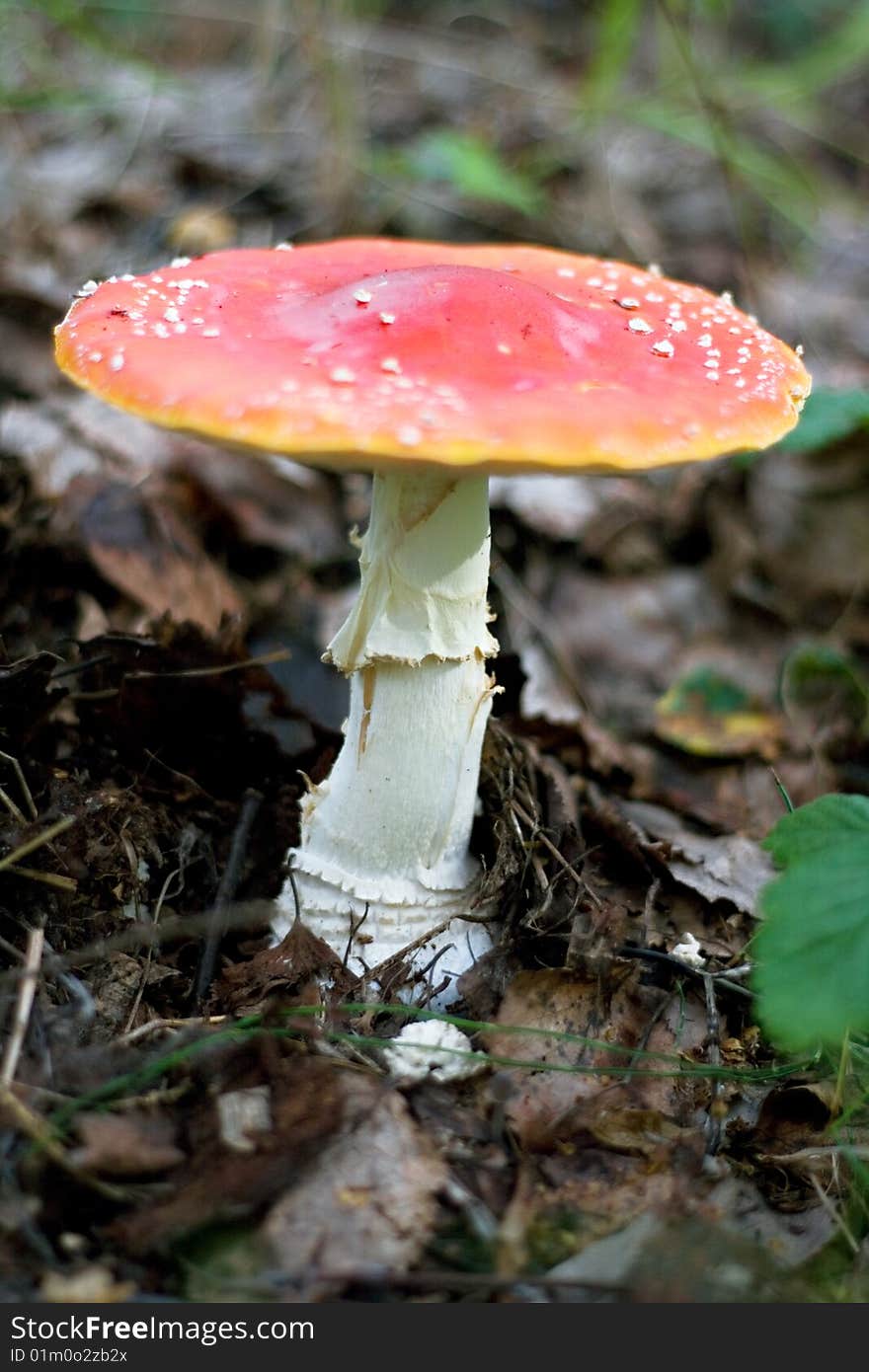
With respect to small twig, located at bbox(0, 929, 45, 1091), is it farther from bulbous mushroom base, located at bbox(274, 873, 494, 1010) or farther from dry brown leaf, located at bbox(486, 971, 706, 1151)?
dry brown leaf, located at bbox(486, 971, 706, 1151)

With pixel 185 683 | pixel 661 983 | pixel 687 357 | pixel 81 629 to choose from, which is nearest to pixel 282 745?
pixel 185 683

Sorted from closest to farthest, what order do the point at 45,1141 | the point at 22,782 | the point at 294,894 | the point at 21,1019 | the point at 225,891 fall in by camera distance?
the point at 45,1141
the point at 21,1019
the point at 22,782
the point at 294,894
the point at 225,891

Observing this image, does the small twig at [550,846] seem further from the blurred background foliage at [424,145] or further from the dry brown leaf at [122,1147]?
the blurred background foliage at [424,145]

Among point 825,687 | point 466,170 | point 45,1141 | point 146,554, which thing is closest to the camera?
point 45,1141

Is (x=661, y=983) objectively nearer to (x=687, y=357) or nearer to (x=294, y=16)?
(x=687, y=357)

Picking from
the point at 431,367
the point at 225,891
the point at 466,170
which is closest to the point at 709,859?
the point at 225,891

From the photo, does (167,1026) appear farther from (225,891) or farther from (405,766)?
(405,766)
